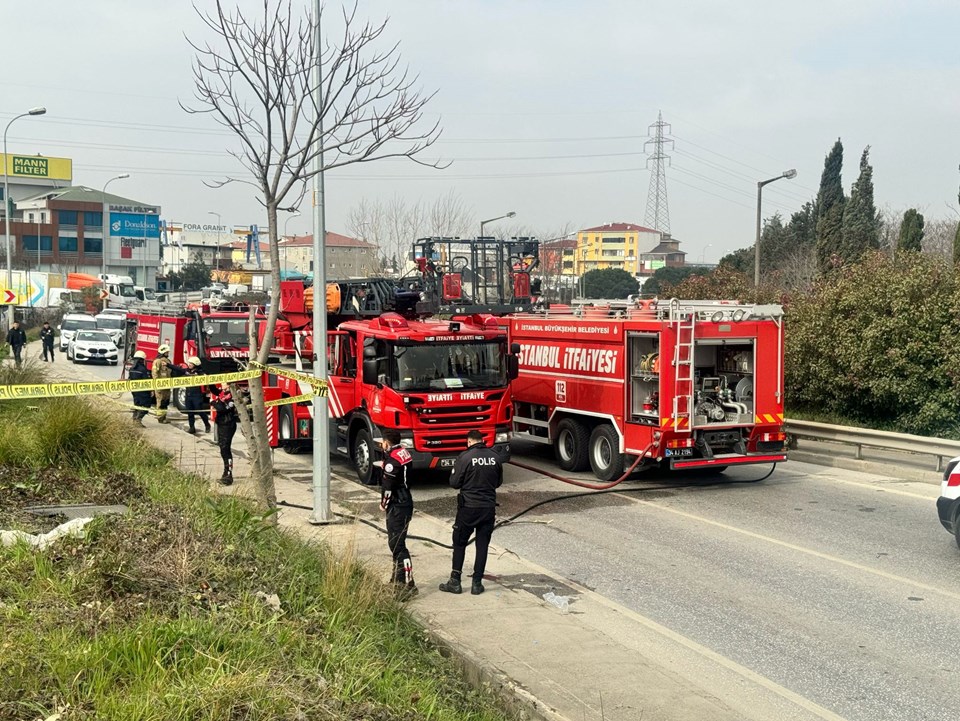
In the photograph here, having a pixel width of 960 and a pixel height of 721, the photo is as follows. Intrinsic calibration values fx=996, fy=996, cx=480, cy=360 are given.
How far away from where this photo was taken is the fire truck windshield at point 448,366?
578 inches

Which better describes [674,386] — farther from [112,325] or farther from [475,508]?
[112,325]

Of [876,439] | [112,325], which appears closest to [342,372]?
[876,439]

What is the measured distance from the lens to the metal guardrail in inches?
596

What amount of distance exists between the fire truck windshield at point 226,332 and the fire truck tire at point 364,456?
10.3m

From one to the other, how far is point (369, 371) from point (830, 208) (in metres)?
35.8

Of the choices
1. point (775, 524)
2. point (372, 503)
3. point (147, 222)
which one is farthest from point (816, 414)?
point (147, 222)

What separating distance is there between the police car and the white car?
112ft

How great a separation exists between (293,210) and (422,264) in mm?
9414

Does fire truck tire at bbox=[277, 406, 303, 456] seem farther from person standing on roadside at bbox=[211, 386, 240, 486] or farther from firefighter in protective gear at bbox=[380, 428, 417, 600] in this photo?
firefighter in protective gear at bbox=[380, 428, 417, 600]

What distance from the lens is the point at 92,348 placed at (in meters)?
38.6

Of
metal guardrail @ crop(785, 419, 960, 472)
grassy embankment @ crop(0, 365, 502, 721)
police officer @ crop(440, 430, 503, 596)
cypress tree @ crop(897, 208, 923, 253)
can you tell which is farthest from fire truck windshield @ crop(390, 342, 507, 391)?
cypress tree @ crop(897, 208, 923, 253)

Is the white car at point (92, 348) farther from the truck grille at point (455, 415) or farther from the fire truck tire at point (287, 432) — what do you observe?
the truck grille at point (455, 415)

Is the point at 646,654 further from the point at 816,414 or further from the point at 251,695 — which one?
the point at 816,414

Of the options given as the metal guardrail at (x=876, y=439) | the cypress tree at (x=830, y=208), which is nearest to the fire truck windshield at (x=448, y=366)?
the metal guardrail at (x=876, y=439)
